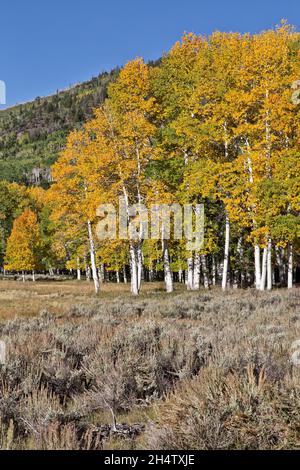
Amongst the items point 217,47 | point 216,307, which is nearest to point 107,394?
point 216,307

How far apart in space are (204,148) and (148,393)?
720 inches

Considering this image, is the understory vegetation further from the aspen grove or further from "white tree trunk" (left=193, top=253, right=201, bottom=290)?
"white tree trunk" (left=193, top=253, right=201, bottom=290)

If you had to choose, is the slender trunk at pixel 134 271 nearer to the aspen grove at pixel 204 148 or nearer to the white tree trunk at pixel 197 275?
the aspen grove at pixel 204 148

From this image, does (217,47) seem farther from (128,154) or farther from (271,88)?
(128,154)

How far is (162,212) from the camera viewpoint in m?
21.9

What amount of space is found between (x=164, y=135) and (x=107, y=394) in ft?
64.6

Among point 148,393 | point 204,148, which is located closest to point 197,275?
point 204,148

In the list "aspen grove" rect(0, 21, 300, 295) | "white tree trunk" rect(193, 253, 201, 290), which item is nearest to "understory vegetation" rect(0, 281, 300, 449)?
"aspen grove" rect(0, 21, 300, 295)

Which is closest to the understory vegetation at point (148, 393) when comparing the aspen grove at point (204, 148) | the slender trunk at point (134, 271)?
the aspen grove at point (204, 148)

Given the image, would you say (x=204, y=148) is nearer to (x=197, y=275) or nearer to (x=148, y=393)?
(x=197, y=275)

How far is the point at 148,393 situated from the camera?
530 centimetres

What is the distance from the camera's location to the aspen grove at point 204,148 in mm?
19547

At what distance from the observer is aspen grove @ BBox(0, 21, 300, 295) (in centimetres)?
1955
